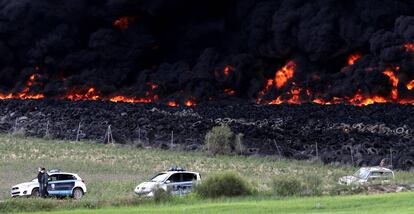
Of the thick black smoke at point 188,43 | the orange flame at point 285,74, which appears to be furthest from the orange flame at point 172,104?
the orange flame at point 285,74

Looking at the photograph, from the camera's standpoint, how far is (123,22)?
114 m

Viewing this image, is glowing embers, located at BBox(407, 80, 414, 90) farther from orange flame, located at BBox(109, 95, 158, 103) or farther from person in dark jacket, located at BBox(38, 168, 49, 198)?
person in dark jacket, located at BBox(38, 168, 49, 198)

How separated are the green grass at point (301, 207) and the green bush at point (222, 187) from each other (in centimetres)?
323

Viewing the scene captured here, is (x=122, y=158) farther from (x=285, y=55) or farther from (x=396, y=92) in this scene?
(x=285, y=55)

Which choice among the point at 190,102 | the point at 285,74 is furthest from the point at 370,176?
the point at 285,74

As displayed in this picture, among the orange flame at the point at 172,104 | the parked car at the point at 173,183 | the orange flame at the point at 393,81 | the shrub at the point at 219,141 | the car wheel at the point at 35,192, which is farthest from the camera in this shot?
the orange flame at the point at 172,104

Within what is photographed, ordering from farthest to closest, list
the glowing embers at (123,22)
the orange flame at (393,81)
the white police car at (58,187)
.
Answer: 1. the glowing embers at (123,22)
2. the orange flame at (393,81)
3. the white police car at (58,187)

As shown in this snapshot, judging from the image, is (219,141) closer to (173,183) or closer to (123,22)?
(173,183)

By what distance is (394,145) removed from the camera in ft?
202

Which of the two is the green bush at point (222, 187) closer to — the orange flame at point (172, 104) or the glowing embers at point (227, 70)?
the orange flame at point (172, 104)

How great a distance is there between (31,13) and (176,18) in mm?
18721

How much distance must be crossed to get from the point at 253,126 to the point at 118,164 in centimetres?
2045

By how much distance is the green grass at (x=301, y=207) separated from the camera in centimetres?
2588

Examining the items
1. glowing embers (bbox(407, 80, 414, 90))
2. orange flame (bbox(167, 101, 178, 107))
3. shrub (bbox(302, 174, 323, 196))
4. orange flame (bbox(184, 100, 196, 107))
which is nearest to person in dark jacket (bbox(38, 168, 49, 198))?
shrub (bbox(302, 174, 323, 196))
